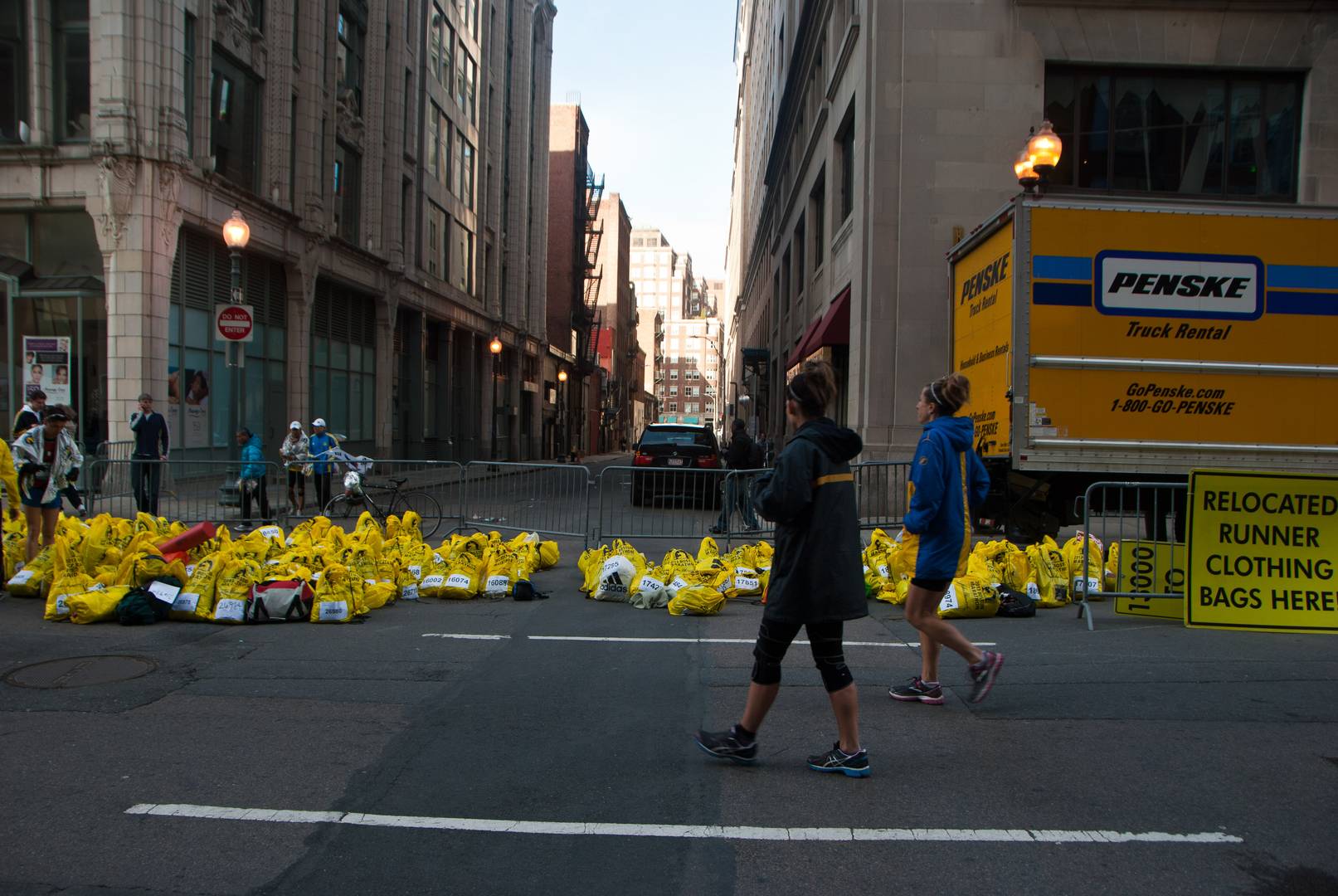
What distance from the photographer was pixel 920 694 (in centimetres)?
546

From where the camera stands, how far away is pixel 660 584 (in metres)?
8.52

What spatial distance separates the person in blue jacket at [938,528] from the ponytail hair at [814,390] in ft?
3.66

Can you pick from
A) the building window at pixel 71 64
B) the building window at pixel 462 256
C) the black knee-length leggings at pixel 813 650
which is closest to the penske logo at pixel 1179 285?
the black knee-length leggings at pixel 813 650

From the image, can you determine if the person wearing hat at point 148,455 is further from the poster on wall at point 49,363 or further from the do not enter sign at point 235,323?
the poster on wall at point 49,363

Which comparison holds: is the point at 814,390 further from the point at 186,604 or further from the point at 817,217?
the point at 817,217

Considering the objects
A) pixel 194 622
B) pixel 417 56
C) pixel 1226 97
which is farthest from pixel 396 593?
pixel 417 56

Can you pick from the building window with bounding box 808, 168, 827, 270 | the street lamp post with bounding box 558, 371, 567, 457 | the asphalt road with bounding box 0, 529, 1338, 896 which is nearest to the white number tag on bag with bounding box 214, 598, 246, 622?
the asphalt road with bounding box 0, 529, 1338, 896

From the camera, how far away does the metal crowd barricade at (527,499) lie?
11.4 meters

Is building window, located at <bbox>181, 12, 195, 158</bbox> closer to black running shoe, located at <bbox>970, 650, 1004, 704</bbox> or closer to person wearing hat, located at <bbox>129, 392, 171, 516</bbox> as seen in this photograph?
person wearing hat, located at <bbox>129, 392, 171, 516</bbox>

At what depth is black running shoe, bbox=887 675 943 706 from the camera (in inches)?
215

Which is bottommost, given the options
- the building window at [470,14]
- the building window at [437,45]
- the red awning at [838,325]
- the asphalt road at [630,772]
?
the asphalt road at [630,772]

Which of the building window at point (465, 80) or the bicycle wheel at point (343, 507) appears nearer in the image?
the bicycle wheel at point (343, 507)

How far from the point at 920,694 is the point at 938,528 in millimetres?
1092

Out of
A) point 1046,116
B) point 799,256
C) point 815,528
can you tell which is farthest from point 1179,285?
point 799,256
